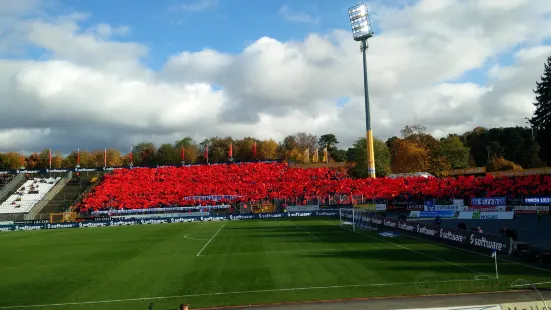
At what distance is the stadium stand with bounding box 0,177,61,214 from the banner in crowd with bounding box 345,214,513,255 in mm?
62281

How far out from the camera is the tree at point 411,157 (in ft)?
352

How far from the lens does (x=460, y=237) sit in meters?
25.5

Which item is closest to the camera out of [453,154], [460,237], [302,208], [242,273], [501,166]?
[242,273]

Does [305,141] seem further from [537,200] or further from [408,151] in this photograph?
[537,200]

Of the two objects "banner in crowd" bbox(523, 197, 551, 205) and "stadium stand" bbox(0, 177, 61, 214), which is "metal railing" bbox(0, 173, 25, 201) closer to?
"stadium stand" bbox(0, 177, 61, 214)

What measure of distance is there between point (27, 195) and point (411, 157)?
90.2 m

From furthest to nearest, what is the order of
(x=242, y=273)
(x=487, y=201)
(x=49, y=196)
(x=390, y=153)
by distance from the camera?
(x=390, y=153) < (x=49, y=196) < (x=487, y=201) < (x=242, y=273)

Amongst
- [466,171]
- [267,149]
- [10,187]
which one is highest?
[267,149]

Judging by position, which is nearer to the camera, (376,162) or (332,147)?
(376,162)

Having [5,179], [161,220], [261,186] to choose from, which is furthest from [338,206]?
[5,179]

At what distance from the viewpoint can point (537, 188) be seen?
51094mm

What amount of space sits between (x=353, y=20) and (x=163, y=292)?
65.2 m

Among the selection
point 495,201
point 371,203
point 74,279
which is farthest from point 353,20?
point 74,279

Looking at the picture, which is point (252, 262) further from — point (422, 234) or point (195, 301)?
point (422, 234)
